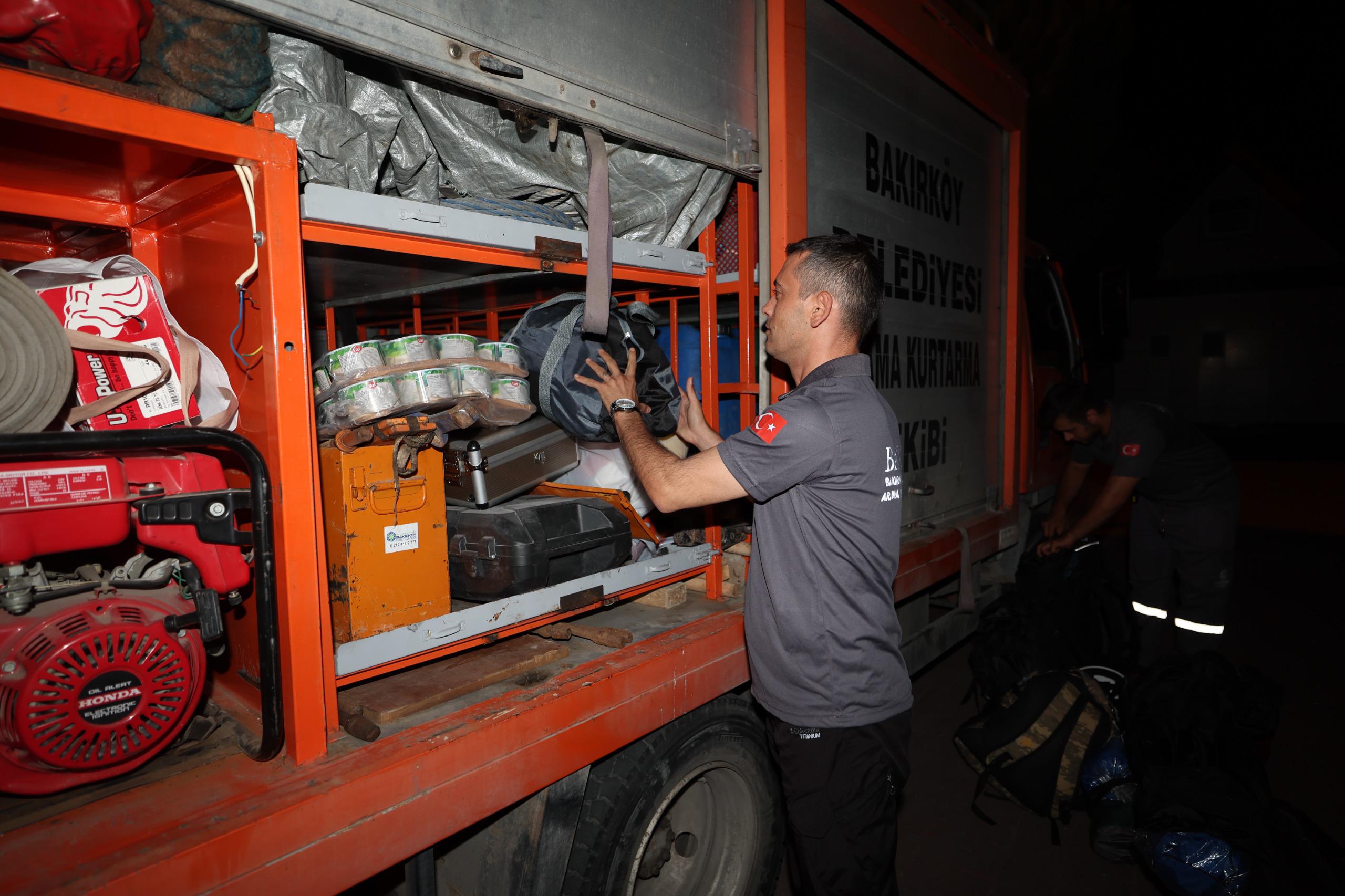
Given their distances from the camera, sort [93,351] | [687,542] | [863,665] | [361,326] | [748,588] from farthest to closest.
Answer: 1. [361,326]
2. [687,542]
3. [748,588]
4. [863,665]
5. [93,351]

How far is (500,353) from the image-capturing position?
204 cm

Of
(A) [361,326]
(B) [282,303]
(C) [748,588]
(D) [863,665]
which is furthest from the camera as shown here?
(A) [361,326]

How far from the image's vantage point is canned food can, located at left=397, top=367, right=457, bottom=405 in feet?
5.89

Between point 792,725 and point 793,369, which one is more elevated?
point 793,369

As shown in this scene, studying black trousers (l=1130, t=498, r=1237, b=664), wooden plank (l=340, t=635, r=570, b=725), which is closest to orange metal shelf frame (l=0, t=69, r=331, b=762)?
wooden plank (l=340, t=635, r=570, b=725)

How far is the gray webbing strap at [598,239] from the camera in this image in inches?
75.1

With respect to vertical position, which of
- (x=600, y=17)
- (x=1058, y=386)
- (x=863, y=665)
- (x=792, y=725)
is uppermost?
(x=600, y=17)

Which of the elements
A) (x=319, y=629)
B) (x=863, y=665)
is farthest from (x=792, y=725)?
(x=319, y=629)

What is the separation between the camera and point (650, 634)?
222cm

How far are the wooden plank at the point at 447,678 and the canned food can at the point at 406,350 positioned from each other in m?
0.80

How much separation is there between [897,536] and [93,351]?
1988 mm

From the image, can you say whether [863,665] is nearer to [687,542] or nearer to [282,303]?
[687,542]

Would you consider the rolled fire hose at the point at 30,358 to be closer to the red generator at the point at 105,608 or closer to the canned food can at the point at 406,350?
the red generator at the point at 105,608

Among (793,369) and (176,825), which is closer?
(176,825)
